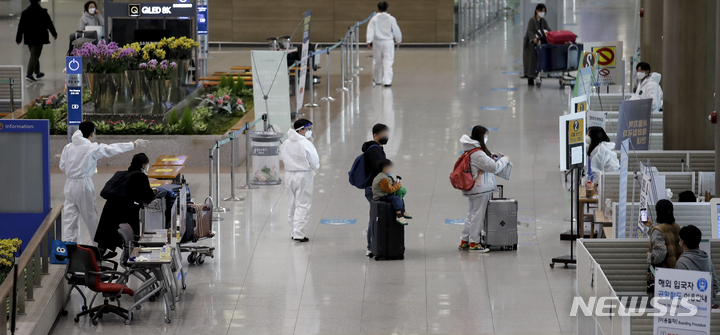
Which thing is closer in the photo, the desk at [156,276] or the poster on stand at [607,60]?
the desk at [156,276]

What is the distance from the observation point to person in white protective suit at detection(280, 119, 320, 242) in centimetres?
1118

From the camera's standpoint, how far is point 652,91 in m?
15.4

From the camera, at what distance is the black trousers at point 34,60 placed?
23203 mm

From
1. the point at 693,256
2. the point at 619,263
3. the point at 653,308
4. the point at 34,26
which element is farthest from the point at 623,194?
the point at 34,26

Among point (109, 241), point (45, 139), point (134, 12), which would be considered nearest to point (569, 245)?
point (109, 241)

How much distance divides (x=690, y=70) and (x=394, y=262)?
207 inches

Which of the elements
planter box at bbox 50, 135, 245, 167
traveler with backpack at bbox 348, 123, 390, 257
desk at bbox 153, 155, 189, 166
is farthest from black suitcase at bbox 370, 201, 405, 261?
planter box at bbox 50, 135, 245, 167

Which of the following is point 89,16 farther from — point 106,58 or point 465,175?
point 465,175

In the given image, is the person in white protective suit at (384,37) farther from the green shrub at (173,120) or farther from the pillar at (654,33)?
the green shrub at (173,120)

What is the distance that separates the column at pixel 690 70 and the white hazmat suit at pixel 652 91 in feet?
7.25

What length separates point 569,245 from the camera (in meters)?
11.1

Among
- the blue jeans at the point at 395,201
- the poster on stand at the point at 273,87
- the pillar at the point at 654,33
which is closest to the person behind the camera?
the blue jeans at the point at 395,201

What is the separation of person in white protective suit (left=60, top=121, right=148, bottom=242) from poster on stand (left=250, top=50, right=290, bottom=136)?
5.60 m

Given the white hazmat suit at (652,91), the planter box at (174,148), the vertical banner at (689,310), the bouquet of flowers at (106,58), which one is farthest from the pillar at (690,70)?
the bouquet of flowers at (106,58)
